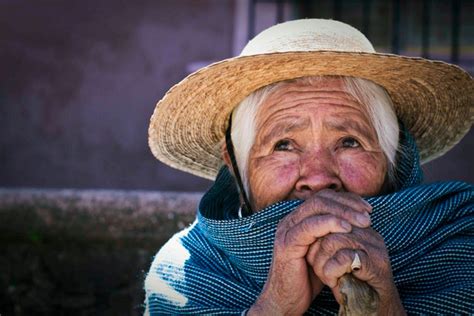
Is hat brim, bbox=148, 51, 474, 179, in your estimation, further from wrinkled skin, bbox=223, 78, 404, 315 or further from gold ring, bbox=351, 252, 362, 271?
gold ring, bbox=351, 252, 362, 271

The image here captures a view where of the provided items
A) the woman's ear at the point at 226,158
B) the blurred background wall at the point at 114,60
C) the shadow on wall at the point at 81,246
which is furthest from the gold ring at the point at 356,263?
the blurred background wall at the point at 114,60

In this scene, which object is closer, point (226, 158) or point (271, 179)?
point (271, 179)

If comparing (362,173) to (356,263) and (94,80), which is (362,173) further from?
(94,80)

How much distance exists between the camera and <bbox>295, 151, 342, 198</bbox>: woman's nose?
9.53 ft

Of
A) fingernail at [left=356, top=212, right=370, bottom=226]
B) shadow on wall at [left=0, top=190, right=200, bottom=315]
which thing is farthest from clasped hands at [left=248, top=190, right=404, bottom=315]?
shadow on wall at [left=0, top=190, right=200, bottom=315]

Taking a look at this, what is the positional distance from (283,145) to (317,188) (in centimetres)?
24

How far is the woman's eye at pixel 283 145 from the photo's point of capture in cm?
306

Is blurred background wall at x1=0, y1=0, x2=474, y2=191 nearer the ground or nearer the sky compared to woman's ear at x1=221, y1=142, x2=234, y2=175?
nearer the ground

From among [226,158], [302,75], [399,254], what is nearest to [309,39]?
[302,75]

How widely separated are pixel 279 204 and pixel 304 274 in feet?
1.00

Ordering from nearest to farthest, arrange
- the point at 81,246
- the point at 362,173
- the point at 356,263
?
the point at 356,263, the point at 362,173, the point at 81,246

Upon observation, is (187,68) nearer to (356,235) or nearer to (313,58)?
(313,58)

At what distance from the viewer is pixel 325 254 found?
8.21 ft

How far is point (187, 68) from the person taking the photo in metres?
5.86
